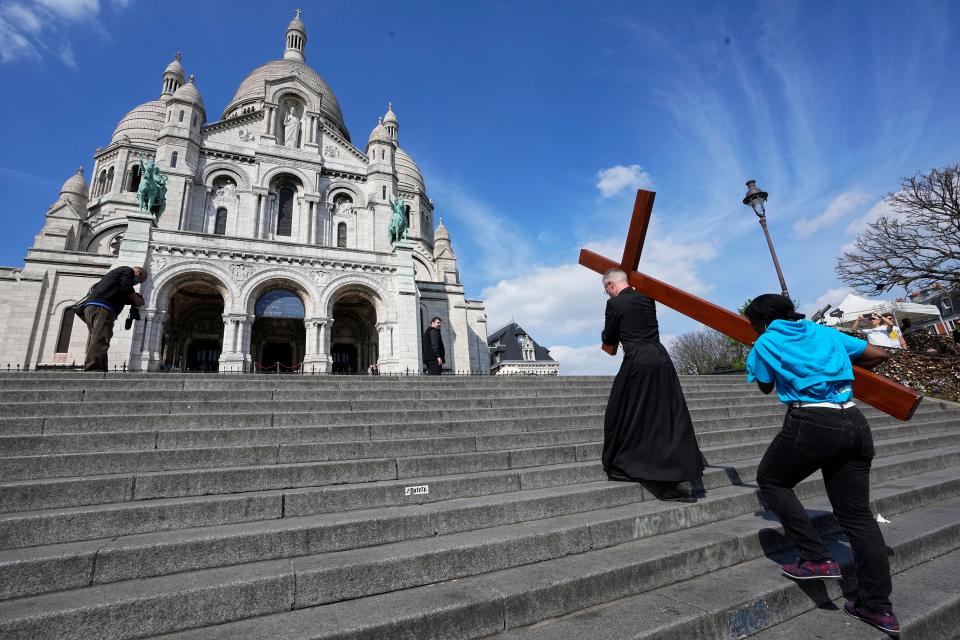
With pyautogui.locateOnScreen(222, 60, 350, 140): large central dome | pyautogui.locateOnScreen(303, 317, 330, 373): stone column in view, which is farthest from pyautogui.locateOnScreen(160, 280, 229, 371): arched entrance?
pyautogui.locateOnScreen(222, 60, 350, 140): large central dome

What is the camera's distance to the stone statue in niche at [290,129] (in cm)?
2561

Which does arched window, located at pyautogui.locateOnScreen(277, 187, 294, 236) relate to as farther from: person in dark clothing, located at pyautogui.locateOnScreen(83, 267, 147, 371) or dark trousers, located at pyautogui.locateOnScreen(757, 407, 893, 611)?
dark trousers, located at pyautogui.locateOnScreen(757, 407, 893, 611)

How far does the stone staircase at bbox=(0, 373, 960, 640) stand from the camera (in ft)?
7.36

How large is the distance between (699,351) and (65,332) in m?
50.1

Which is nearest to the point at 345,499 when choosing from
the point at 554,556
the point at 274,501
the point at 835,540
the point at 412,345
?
the point at 274,501

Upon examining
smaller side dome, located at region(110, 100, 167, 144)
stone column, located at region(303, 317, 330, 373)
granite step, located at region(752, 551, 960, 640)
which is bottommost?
granite step, located at region(752, 551, 960, 640)

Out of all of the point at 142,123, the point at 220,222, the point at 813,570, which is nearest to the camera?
the point at 813,570

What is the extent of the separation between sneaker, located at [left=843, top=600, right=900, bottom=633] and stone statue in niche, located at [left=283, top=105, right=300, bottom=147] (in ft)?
93.9

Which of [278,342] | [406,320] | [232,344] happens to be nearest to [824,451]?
[406,320]

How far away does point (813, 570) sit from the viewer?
2.51 metres

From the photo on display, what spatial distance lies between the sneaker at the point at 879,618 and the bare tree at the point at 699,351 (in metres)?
45.5

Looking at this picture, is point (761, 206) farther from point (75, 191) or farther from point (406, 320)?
point (75, 191)

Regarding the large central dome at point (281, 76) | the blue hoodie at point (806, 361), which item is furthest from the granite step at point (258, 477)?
the large central dome at point (281, 76)

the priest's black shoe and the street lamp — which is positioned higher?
the street lamp
